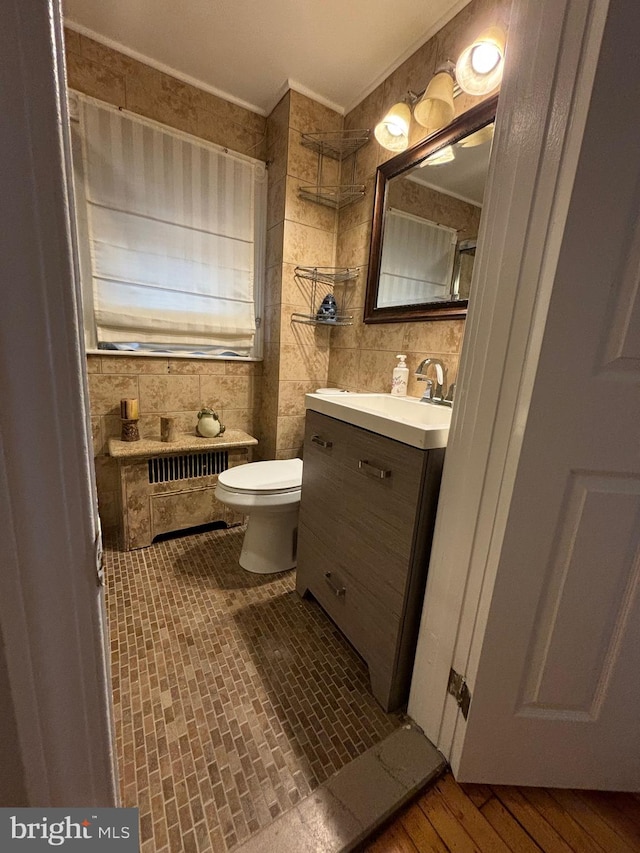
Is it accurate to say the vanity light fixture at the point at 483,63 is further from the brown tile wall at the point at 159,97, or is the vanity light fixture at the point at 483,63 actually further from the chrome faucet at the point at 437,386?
the brown tile wall at the point at 159,97

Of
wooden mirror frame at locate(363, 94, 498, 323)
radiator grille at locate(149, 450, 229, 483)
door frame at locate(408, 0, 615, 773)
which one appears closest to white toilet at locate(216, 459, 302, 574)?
radiator grille at locate(149, 450, 229, 483)

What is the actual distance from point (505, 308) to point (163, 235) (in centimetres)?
178

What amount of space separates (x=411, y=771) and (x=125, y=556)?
5.01 ft

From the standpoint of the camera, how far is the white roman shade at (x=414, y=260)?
1.47m

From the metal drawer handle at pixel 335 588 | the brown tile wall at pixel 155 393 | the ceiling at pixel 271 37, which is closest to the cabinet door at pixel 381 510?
the metal drawer handle at pixel 335 588

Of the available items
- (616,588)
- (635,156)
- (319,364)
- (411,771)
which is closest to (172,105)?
(319,364)

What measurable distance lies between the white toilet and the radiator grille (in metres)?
0.34

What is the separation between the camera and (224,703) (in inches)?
42.3

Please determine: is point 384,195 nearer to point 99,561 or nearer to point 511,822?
point 99,561

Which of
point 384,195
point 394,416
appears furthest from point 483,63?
point 394,416

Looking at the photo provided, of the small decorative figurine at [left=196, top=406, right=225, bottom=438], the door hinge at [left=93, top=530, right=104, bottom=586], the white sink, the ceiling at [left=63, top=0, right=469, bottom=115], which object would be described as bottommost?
the small decorative figurine at [left=196, top=406, right=225, bottom=438]

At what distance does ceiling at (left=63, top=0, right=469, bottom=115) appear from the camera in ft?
4.56

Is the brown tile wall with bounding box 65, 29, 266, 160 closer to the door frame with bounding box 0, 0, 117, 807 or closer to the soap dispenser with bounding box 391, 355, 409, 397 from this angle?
the soap dispenser with bounding box 391, 355, 409, 397

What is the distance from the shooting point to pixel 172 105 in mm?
1755
